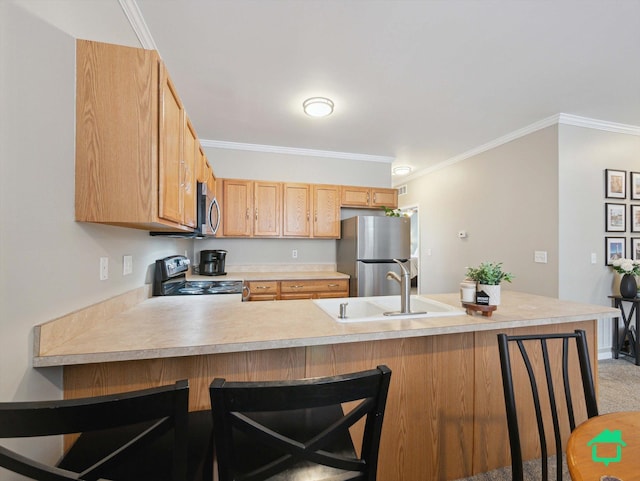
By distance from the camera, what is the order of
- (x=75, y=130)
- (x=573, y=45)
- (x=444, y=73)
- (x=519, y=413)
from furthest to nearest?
(x=444, y=73)
(x=573, y=45)
(x=519, y=413)
(x=75, y=130)

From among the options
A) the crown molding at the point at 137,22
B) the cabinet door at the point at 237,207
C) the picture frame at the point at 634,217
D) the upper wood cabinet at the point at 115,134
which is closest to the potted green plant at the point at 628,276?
the picture frame at the point at 634,217

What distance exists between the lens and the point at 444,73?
7.90 ft

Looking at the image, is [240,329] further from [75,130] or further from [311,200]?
[311,200]

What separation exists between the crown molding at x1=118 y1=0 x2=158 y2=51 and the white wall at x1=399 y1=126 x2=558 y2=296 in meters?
3.81

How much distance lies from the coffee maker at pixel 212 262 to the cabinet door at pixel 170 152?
2.07m

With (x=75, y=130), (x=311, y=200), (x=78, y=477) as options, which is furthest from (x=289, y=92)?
(x=78, y=477)

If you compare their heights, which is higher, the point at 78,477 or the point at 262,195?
the point at 262,195

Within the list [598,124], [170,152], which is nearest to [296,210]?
[170,152]

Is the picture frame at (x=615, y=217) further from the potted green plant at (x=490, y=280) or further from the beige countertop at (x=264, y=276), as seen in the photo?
the beige countertop at (x=264, y=276)

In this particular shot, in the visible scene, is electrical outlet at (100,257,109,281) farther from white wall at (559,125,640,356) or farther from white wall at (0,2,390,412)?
white wall at (559,125,640,356)

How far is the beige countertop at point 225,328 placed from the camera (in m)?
1.06

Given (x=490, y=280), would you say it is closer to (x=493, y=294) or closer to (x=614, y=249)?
(x=493, y=294)

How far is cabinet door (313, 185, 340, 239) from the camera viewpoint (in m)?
4.09

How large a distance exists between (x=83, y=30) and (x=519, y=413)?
9.53ft
